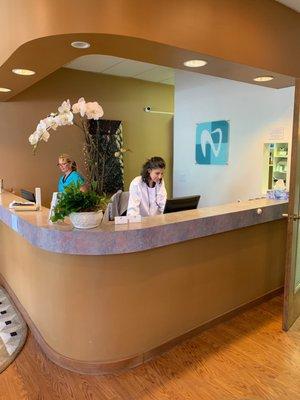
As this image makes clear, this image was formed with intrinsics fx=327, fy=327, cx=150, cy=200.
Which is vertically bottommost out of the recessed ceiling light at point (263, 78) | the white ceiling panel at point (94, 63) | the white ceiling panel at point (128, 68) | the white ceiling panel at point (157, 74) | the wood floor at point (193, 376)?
the wood floor at point (193, 376)

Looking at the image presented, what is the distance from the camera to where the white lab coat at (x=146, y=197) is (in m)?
2.91

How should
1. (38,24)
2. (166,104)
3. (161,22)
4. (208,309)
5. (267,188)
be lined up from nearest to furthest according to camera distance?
1. (38,24)
2. (161,22)
3. (208,309)
4. (267,188)
5. (166,104)

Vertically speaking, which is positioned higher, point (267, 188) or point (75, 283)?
point (267, 188)

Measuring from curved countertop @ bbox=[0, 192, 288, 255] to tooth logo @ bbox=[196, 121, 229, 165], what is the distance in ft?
5.00

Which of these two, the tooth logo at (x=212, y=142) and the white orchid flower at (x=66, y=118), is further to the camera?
the tooth logo at (x=212, y=142)

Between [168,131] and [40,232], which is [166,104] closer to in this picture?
[168,131]

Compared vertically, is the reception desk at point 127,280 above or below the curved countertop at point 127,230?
below

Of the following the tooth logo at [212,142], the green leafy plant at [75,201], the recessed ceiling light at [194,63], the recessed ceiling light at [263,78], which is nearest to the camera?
the green leafy plant at [75,201]

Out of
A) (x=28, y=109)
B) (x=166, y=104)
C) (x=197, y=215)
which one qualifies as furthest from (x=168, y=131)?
(x=197, y=215)

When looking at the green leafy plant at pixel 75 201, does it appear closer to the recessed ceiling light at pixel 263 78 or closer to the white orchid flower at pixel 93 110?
the white orchid flower at pixel 93 110

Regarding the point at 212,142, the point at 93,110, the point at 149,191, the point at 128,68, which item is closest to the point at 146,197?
the point at 149,191

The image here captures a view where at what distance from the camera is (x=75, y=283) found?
2088 millimetres

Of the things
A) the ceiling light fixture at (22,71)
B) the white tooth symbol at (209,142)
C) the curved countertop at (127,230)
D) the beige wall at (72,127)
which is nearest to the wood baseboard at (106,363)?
the curved countertop at (127,230)

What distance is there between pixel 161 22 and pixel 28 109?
3.10 m
